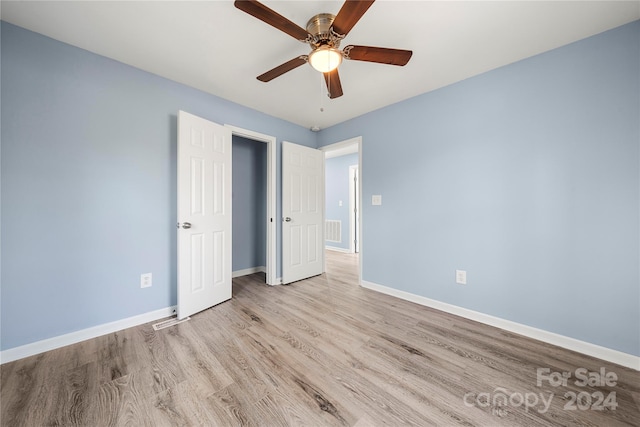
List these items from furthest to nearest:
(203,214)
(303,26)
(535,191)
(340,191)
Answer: (340,191), (203,214), (535,191), (303,26)

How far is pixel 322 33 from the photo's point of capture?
1.44m

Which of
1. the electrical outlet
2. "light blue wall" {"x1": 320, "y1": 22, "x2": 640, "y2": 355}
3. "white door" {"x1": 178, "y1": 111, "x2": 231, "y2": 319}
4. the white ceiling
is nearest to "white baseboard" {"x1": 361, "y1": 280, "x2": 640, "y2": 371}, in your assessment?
"light blue wall" {"x1": 320, "y1": 22, "x2": 640, "y2": 355}

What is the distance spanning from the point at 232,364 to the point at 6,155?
7.08ft

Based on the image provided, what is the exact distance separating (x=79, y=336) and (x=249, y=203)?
2.47 m

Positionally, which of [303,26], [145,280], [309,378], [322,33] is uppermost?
[303,26]

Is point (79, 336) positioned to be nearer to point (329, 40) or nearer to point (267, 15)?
point (267, 15)

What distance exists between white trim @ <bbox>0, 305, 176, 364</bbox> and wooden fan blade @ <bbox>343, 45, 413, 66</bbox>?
2.77 metres

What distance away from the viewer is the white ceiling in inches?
57.6

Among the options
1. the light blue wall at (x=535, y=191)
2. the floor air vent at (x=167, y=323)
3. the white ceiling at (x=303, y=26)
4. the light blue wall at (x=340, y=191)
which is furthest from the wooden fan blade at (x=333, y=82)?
the light blue wall at (x=340, y=191)

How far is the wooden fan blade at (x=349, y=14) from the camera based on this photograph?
1.13 metres

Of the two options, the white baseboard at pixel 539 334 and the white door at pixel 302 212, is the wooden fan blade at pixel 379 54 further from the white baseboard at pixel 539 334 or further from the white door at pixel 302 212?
the white baseboard at pixel 539 334

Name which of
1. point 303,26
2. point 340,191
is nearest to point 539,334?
point 303,26

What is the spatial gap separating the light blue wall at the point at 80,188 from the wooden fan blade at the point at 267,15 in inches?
63.8

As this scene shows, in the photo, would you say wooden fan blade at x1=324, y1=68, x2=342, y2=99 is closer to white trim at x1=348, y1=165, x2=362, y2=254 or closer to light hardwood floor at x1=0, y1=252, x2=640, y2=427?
light hardwood floor at x1=0, y1=252, x2=640, y2=427
